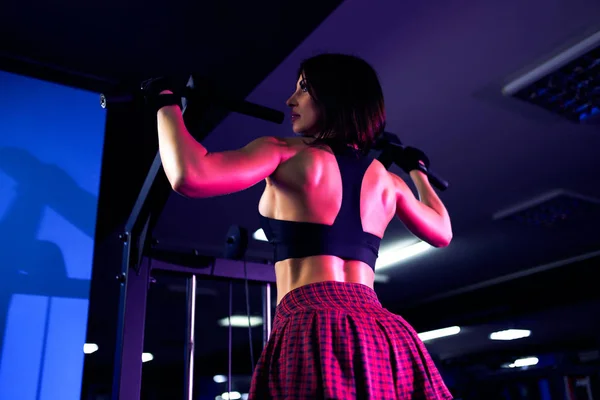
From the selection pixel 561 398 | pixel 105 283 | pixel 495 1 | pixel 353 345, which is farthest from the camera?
pixel 105 283

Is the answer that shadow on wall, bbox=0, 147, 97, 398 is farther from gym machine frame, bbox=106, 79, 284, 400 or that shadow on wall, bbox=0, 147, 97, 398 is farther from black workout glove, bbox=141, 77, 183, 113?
black workout glove, bbox=141, 77, 183, 113

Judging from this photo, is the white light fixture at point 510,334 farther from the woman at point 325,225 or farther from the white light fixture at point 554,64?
the woman at point 325,225

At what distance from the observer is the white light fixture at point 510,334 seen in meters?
9.81

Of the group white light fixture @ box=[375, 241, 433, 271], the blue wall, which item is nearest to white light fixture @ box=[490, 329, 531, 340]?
white light fixture @ box=[375, 241, 433, 271]

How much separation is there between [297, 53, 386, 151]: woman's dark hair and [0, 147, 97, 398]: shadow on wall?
1469mm

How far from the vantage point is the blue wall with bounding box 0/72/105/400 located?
6.95ft

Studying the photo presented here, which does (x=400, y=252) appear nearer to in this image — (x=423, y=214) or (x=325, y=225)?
(x=423, y=214)

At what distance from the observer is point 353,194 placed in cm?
123

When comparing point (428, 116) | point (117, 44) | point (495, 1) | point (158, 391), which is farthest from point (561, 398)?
point (158, 391)

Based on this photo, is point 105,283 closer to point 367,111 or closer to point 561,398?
point 561,398

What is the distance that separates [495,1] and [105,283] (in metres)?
5.57

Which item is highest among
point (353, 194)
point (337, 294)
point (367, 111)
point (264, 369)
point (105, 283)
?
point (105, 283)

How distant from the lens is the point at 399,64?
3.15 metres

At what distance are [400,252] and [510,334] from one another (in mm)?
5071
